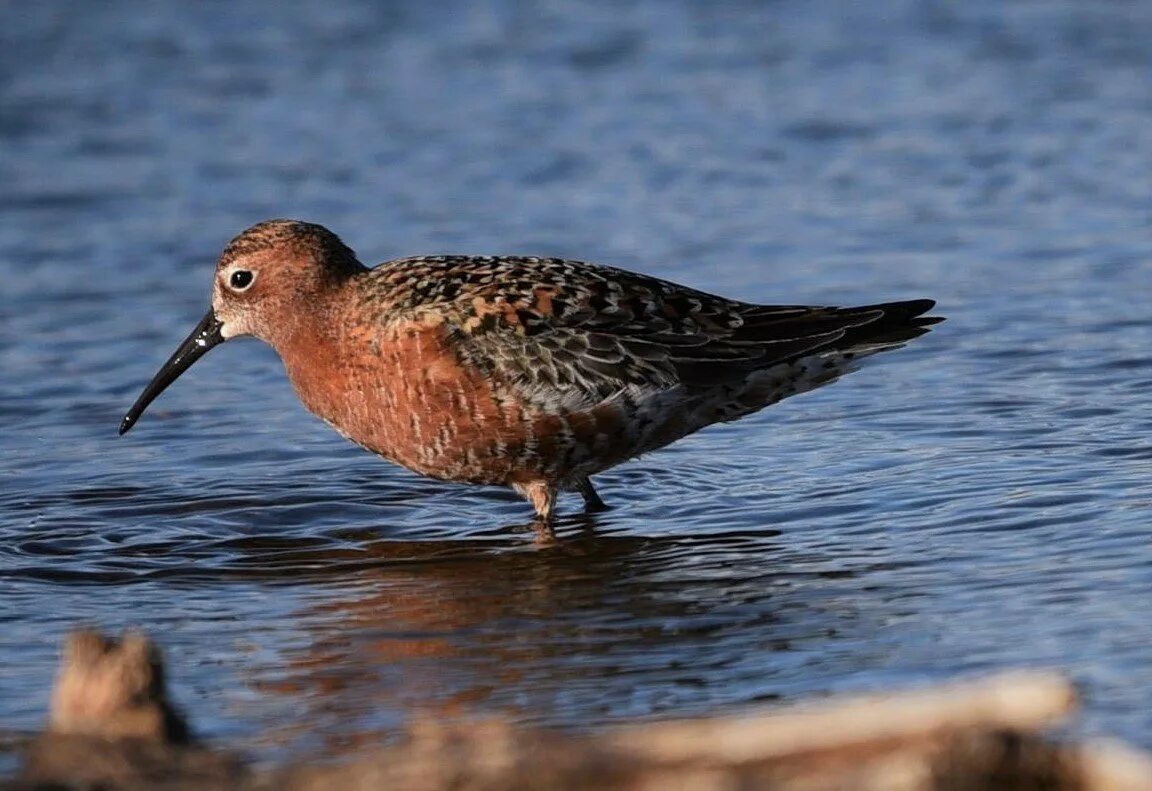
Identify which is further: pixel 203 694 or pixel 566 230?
pixel 566 230

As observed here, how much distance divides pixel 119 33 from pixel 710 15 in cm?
602

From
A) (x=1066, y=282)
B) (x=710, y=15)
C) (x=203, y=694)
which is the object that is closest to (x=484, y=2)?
(x=710, y=15)

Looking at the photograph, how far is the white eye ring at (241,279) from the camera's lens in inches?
410

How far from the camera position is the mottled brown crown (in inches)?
406

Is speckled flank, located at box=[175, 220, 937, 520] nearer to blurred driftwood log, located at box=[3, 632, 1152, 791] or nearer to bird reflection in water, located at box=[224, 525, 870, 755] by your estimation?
bird reflection in water, located at box=[224, 525, 870, 755]

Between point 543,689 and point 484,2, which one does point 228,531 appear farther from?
point 484,2

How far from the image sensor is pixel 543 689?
7.46 metres

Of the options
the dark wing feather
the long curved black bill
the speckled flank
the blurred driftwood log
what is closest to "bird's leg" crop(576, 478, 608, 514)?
the speckled flank

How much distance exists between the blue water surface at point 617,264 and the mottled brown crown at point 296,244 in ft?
4.20

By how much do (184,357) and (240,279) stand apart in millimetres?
708

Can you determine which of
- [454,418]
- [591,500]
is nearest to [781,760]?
[454,418]

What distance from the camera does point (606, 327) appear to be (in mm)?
9898

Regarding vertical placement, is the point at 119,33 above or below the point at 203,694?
above

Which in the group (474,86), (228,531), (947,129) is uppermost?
(474,86)
